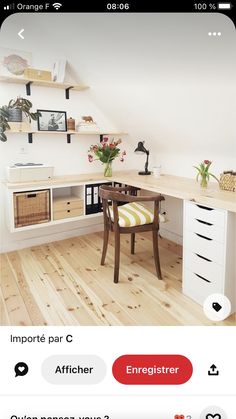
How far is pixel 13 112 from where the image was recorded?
7.22ft

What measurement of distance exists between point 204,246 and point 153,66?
987mm

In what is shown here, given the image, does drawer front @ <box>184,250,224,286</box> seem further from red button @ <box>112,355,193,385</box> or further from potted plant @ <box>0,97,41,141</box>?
potted plant @ <box>0,97,41,141</box>

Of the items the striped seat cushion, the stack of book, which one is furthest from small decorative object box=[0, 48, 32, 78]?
the striped seat cushion

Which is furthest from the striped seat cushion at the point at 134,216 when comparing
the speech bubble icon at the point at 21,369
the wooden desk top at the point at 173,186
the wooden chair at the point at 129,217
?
the speech bubble icon at the point at 21,369

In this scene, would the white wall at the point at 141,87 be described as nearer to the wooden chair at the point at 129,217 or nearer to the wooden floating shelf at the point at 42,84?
the wooden floating shelf at the point at 42,84

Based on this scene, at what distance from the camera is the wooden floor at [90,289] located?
147 cm

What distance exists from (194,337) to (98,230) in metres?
2.34

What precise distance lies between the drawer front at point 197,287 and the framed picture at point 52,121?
1.64 metres

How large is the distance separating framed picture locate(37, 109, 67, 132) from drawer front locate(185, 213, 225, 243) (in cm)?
146

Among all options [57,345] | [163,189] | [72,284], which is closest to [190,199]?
[163,189]

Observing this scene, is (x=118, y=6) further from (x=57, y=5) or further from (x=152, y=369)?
(x=152, y=369)

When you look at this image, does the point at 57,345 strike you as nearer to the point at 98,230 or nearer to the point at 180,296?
the point at 180,296

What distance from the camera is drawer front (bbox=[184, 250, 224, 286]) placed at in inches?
58.6

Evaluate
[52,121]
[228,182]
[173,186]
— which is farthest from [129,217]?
[52,121]
